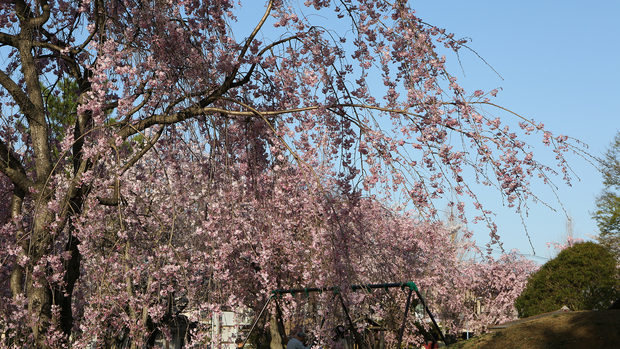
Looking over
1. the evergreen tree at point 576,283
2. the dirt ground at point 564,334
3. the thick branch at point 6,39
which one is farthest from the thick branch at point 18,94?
the evergreen tree at point 576,283

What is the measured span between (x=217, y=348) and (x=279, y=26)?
3.37 metres

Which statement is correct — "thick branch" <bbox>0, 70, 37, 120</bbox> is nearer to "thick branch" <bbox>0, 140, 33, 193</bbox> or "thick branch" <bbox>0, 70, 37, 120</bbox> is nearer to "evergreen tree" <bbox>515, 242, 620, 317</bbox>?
"thick branch" <bbox>0, 140, 33, 193</bbox>

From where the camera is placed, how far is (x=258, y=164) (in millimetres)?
5367

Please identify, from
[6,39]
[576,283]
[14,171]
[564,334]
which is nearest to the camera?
[564,334]

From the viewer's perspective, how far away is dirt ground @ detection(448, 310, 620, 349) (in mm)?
4660

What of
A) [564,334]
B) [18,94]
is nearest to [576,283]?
[564,334]

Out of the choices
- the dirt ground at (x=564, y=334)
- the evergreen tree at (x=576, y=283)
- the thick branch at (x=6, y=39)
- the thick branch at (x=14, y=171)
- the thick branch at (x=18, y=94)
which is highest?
the thick branch at (x=6, y=39)

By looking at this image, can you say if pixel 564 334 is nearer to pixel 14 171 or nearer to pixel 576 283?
pixel 14 171

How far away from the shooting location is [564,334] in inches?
195

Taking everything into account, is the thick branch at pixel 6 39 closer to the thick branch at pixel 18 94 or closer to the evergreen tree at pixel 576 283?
the thick branch at pixel 18 94

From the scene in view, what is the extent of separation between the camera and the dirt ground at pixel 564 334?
15.3 ft

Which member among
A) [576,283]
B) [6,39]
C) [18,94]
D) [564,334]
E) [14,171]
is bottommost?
[564,334]

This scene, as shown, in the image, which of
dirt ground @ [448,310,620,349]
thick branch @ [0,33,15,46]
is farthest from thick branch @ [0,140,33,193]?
dirt ground @ [448,310,620,349]

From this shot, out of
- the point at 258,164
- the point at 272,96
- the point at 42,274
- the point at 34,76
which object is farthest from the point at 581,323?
the point at 34,76
